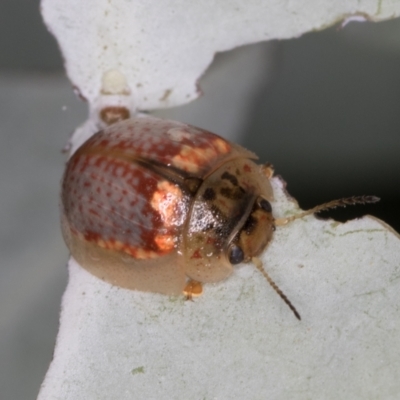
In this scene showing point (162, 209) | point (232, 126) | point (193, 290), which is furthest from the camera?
point (232, 126)

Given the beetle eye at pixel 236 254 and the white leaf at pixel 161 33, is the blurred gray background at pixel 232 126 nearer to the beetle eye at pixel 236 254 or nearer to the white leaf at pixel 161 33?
the white leaf at pixel 161 33

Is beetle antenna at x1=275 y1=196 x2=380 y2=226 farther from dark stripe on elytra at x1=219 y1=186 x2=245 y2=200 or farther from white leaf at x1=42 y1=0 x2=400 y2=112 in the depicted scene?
white leaf at x1=42 y1=0 x2=400 y2=112

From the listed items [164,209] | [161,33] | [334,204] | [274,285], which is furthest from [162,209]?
[161,33]

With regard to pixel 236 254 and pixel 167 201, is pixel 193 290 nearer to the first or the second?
pixel 236 254

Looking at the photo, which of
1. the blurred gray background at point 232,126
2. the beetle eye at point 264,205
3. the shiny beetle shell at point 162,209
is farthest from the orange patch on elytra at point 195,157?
the blurred gray background at point 232,126

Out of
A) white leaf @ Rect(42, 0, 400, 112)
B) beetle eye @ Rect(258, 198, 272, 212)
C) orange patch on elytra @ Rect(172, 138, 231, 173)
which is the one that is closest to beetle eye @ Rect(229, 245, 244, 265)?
beetle eye @ Rect(258, 198, 272, 212)

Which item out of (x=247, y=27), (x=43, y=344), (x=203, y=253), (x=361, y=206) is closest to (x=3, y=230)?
(x=43, y=344)

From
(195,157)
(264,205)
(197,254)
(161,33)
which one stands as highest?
(161,33)
